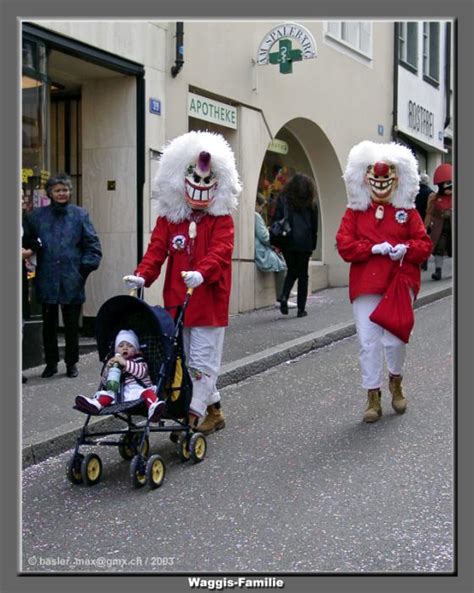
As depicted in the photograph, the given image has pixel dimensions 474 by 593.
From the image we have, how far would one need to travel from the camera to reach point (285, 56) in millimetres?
9719

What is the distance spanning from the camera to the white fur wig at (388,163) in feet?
18.2

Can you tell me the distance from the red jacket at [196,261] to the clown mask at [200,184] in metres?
0.13

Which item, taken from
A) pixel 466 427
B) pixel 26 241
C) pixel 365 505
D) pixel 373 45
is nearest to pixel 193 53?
pixel 373 45

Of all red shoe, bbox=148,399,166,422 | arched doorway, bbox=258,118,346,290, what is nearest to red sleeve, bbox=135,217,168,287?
red shoe, bbox=148,399,166,422

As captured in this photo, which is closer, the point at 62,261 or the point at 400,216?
the point at 400,216

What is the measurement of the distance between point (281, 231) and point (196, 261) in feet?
15.3

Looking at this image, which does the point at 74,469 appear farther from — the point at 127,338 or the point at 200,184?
the point at 200,184

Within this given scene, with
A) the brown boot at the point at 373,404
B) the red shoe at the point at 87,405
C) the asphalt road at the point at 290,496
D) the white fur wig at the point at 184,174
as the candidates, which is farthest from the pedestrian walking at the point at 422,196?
the red shoe at the point at 87,405

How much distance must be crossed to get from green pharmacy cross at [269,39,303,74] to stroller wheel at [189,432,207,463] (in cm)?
532

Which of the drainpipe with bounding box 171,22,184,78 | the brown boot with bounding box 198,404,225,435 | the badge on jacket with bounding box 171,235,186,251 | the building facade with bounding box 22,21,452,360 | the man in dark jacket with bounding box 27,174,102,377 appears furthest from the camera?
the drainpipe with bounding box 171,22,184,78

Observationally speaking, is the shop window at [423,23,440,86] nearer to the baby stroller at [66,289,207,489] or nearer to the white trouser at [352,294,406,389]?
the baby stroller at [66,289,207,489]

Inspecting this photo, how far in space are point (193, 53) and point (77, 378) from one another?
472 cm

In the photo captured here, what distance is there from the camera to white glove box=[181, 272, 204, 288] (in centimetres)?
500

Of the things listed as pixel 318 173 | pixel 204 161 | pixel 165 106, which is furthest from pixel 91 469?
pixel 318 173
